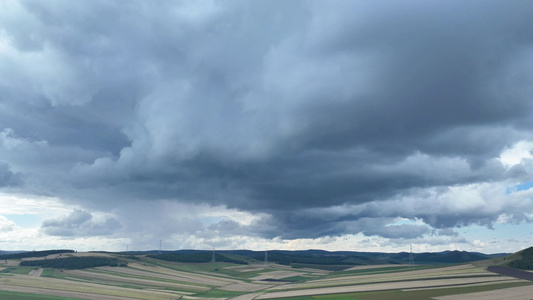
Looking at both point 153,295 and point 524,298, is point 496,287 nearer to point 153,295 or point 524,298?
point 524,298

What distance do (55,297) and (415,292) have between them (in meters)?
134

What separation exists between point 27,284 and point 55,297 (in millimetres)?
52015

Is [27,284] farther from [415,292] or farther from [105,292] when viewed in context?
[415,292]

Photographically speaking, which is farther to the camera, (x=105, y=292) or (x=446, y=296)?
(x=105, y=292)

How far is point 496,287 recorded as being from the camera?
16088 cm

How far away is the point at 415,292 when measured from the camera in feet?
523

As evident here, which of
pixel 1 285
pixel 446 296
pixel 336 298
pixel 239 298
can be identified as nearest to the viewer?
pixel 446 296

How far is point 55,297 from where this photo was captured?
158 metres

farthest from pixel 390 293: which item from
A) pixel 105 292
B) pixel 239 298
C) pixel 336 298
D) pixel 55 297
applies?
pixel 55 297

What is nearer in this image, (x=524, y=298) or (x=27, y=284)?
(x=524, y=298)

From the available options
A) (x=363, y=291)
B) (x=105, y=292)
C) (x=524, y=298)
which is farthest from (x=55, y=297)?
(x=524, y=298)

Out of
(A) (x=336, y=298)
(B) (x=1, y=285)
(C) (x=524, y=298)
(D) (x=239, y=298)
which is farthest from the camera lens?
(B) (x=1, y=285)

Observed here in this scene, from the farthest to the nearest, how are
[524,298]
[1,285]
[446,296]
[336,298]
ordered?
[1,285]
[336,298]
[446,296]
[524,298]

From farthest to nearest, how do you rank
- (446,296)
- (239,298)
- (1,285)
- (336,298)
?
(1,285) → (239,298) → (336,298) → (446,296)
